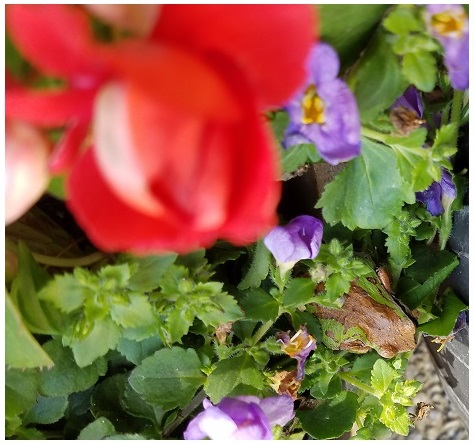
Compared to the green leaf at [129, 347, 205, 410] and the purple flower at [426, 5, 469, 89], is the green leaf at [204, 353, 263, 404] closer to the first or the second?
the green leaf at [129, 347, 205, 410]

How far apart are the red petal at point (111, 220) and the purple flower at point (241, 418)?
25 cm

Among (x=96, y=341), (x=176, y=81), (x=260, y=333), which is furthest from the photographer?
(x=260, y=333)

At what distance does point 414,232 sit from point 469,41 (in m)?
0.21

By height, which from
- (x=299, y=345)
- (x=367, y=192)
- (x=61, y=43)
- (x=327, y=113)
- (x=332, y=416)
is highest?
(x=61, y=43)

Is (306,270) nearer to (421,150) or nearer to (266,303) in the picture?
(266,303)

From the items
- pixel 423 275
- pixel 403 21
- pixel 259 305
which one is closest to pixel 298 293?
pixel 259 305

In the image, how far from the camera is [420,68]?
340 mm

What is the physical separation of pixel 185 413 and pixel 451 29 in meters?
0.39

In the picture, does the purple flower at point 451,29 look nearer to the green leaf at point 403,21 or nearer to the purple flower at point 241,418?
the green leaf at point 403,21

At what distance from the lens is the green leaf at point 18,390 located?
44cm

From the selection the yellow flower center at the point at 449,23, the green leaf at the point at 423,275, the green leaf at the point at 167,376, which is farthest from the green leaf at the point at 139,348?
the yellow flower center at the point at 449,23

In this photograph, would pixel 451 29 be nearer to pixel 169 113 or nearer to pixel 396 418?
pixel 169 113

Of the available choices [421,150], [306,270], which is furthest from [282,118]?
[306,270]

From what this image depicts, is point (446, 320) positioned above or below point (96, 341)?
below
